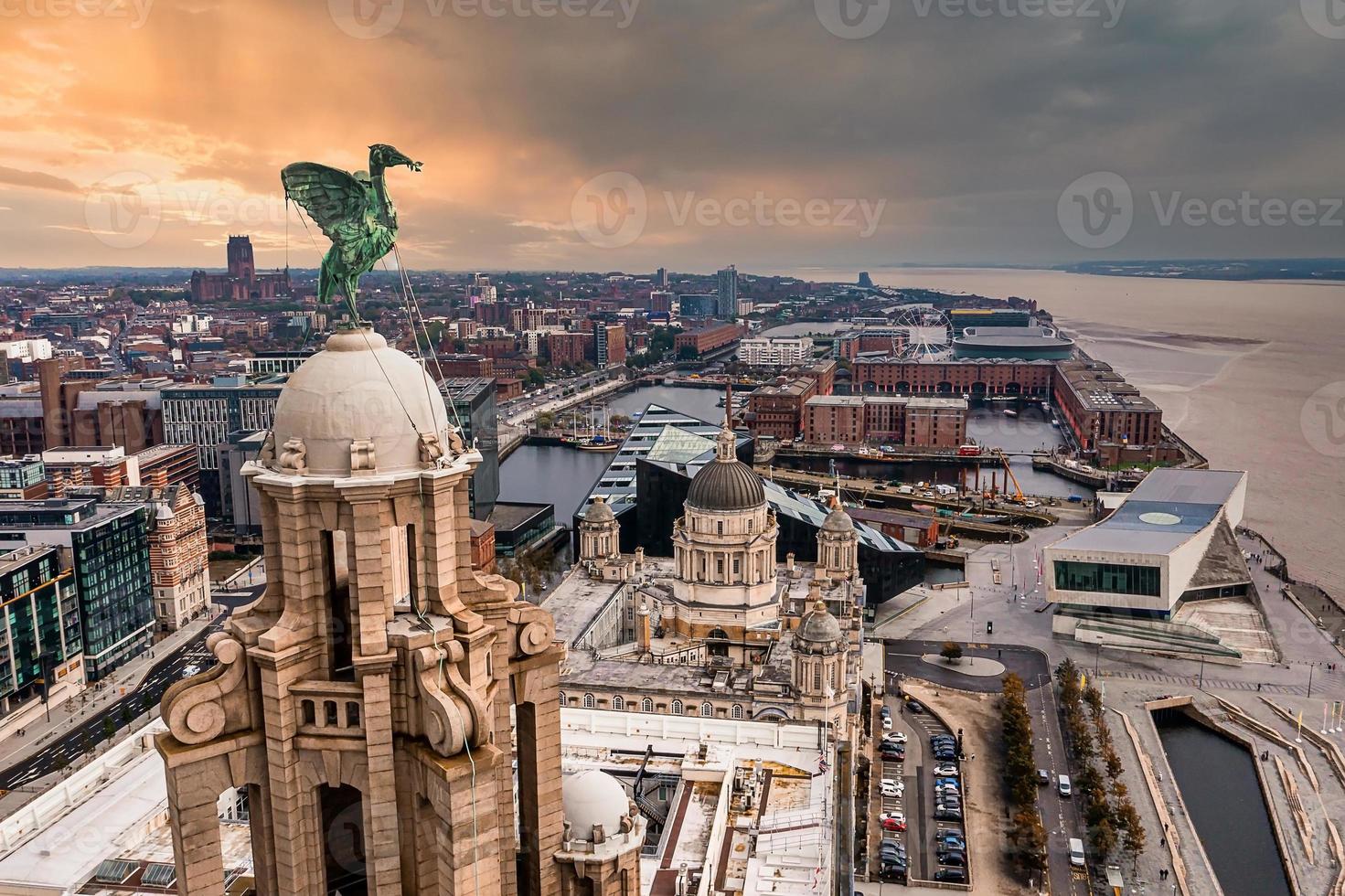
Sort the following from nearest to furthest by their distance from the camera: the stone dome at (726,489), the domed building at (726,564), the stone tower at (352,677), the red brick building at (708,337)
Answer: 1. the stone tower at (352,677)
2. the stone dome at (726,489)
3. the domed building at (726,564)
4. the red brick building at (708,337)

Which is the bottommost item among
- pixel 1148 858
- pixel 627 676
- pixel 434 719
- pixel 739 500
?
pixel 1148 858

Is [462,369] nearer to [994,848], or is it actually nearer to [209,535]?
[209,535]

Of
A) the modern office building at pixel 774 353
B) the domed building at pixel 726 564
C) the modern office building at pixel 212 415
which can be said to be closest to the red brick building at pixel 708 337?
the modern office building at pixel 774 353

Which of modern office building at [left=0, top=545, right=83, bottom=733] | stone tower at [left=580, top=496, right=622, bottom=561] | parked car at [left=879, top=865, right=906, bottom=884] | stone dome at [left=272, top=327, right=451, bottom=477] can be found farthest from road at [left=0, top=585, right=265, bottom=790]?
stone dome at [left=272, top=327, right=451, bottom=477]

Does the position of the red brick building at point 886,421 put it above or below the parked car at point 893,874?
above

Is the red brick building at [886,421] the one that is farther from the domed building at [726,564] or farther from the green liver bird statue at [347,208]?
the green liver bird statue at [347,208]

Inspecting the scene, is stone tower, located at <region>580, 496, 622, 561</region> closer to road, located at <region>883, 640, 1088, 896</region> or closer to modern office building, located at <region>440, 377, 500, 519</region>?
road, located at <region>883, 640, 1088, 896</region>

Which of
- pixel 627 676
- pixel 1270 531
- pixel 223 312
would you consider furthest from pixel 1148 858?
pixel 223 312

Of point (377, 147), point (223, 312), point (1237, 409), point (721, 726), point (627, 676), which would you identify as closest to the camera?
point (377, 147)
